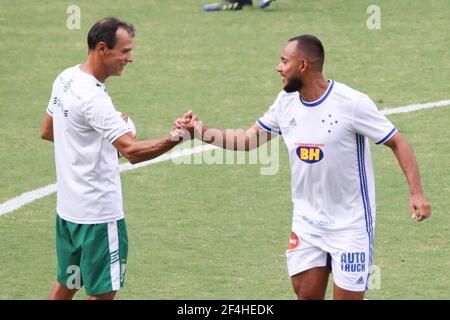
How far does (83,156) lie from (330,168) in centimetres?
164

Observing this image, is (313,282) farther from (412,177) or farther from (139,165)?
(139,165)

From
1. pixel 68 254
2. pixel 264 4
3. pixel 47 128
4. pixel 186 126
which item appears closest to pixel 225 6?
pixel 264 4

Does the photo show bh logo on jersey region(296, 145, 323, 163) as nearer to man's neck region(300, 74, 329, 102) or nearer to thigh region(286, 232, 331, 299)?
man's neck region(300, 74, 329, 102)

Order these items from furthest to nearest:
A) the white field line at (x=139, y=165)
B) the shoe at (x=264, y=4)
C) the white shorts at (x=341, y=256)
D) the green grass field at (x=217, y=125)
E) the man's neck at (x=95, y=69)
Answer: the shoe at (x=264, y=4) → the white field line at (x=139, y=165) → the green grass field at (x=217, y=125) → the man's neck at (x=95, y=69) → the white shorts at (x=341, y=256)

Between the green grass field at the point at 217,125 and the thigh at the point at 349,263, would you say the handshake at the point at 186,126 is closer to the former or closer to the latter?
the thigh at the point at 349,263

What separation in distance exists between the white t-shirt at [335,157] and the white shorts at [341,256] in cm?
6

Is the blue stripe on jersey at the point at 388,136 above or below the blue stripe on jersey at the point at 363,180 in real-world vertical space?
above

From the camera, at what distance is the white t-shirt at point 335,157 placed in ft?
26.7

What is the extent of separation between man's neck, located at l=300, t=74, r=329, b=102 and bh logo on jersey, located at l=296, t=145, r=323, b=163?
330mm

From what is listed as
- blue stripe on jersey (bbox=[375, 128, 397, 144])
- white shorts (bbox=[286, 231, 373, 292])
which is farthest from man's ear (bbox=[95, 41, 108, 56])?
blue stripe on jersey (bbox=[375, 128, 397, 144])

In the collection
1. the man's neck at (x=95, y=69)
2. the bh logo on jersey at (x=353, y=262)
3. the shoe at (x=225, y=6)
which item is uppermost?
the shoe at (x=225, y=6)

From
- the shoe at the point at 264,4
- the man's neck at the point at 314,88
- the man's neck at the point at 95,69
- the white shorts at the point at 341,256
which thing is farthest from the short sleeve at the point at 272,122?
the shoe at the point at 264,4

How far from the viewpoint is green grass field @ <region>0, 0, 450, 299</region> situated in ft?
33.8
